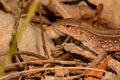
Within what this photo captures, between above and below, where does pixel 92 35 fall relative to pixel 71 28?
below

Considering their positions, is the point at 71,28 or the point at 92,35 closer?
the point at 71,28

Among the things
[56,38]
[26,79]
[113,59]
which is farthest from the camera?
[56,38]

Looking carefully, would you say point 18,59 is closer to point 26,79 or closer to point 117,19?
point 26,79

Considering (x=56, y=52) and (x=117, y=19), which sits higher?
(x=117, y=19)

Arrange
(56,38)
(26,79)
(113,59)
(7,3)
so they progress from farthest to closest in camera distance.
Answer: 1. (7,3)
2. (56,38)
3. (113,59)
4. (26,79)

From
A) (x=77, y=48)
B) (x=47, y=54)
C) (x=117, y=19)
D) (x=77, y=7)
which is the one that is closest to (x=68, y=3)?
(x=77, y=7)
